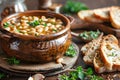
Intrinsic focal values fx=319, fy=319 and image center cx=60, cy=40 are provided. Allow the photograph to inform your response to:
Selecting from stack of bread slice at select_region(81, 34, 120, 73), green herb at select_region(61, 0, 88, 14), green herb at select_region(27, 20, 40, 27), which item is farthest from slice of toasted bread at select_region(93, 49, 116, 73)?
green herb at select_region(61, 0, 88, 14)

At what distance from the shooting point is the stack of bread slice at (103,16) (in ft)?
8.99

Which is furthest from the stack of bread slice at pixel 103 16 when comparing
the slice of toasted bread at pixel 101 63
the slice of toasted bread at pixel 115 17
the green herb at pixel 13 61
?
the green herb at pixel 13 61

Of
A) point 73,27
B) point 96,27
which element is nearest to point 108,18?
point 96,27

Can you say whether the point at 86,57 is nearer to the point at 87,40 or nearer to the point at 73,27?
the point at 87,40

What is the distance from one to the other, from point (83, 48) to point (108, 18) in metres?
0.47

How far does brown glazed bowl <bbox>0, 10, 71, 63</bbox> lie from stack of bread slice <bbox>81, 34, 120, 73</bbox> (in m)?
0.23

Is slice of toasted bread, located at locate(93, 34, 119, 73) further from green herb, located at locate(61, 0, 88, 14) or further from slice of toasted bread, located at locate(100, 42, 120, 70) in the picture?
green herb, located at locate(61, 0, 88, 14)

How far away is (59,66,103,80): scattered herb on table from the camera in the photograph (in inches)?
83.7

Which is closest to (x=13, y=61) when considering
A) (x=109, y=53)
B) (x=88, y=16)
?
(x=109, y=53)

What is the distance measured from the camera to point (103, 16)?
9.18 feet

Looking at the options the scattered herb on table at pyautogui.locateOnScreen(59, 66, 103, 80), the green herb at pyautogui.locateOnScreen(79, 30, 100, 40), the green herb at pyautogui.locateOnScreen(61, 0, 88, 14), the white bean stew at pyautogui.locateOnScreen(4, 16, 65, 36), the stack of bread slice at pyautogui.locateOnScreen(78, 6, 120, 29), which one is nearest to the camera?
the scattered herb on table at pyautogui.locateOnScreen(59, 66, 103, 80)

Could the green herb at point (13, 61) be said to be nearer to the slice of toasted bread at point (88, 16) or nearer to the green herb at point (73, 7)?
the slice of toasted bread at point (88, 16)

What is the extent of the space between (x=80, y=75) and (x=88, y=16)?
0.89 m

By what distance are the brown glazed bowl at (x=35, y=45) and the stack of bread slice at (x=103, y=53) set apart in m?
0.23
